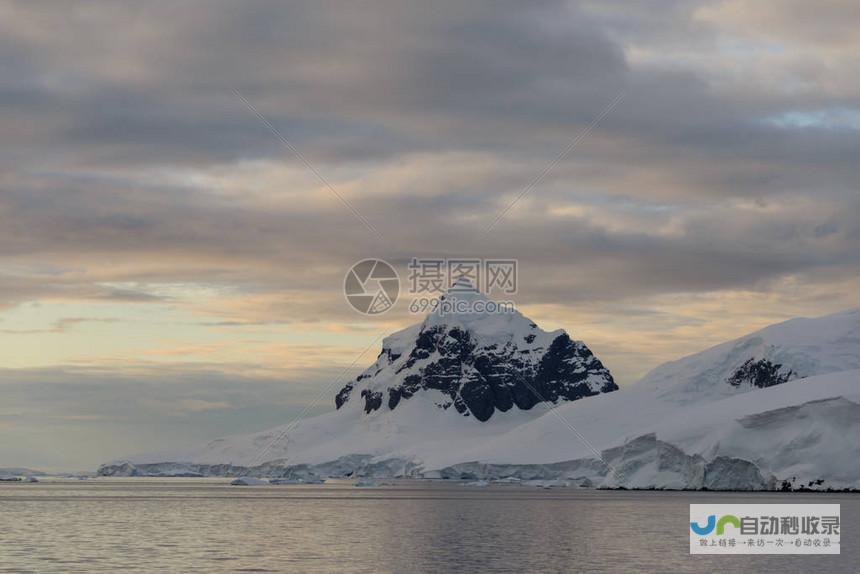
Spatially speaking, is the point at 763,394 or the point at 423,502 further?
the point at 763,394

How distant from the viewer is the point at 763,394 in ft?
519

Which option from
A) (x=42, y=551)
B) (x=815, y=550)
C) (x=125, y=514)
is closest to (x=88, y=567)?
(x=42, y=551)

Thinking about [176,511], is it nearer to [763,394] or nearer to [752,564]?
[752,564]

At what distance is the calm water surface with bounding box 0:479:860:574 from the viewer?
60.1 meters

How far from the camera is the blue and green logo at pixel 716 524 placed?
77812mm

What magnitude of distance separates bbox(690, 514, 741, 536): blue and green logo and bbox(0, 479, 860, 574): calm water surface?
168cm

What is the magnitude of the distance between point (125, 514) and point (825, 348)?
133m
